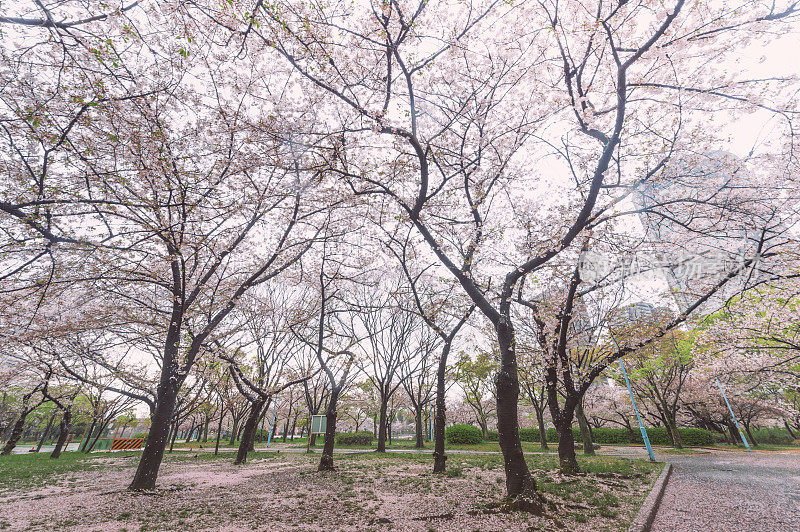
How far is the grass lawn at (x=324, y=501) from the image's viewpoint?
511 cm

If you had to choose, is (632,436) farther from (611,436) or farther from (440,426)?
(440,426)

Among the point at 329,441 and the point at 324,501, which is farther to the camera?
the point at 329,441

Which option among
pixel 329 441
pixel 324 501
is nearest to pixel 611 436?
pixel 329 441

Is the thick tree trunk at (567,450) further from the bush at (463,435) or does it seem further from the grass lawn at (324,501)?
the bush at (463,435)

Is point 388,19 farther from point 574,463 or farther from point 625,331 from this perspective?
point 574,463

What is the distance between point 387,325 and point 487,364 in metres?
8.40

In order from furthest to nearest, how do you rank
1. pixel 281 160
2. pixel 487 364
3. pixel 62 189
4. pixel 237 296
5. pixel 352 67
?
1. pixel 487 364
2. pixel 237 296
3. pixel 281 160
4. pixel 352 67
5. pixel 62 189

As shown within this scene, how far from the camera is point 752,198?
731 cm

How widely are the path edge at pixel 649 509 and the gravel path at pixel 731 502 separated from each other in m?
0.10

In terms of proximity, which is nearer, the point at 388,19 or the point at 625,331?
the point at 388,19

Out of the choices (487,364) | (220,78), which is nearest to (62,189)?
(220,78)

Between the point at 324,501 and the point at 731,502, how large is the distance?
317 inches

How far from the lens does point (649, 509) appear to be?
5.49 meters

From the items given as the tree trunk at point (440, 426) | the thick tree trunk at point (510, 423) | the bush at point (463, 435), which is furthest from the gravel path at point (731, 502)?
the bush at point (463, 435)
